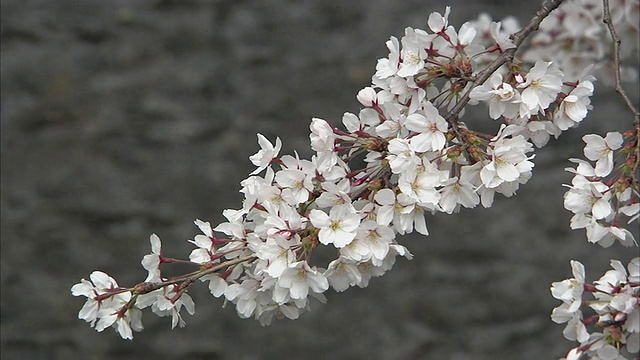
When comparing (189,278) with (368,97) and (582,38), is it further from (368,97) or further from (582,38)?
(582,38)

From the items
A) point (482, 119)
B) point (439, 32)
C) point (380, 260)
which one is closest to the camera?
point (380, 260)

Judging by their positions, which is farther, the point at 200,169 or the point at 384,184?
the point at 200,169

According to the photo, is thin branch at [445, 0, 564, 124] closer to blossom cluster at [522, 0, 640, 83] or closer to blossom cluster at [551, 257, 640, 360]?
blossom cluster at [551, 257, 640, 360]

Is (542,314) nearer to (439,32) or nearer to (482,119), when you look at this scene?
(482,119)

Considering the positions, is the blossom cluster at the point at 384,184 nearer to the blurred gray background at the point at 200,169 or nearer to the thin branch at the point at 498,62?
the thin branch at the point at 498,62

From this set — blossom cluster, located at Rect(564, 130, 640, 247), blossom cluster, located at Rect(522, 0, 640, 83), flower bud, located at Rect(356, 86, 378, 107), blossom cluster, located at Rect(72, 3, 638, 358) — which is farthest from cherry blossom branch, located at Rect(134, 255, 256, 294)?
blossom cluster, located at Rect(522, 0, 640, 83)

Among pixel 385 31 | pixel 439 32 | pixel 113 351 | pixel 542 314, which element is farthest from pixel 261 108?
pixel 439 32

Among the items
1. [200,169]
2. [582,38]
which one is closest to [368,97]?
[582,38]

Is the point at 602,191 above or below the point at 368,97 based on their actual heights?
below
